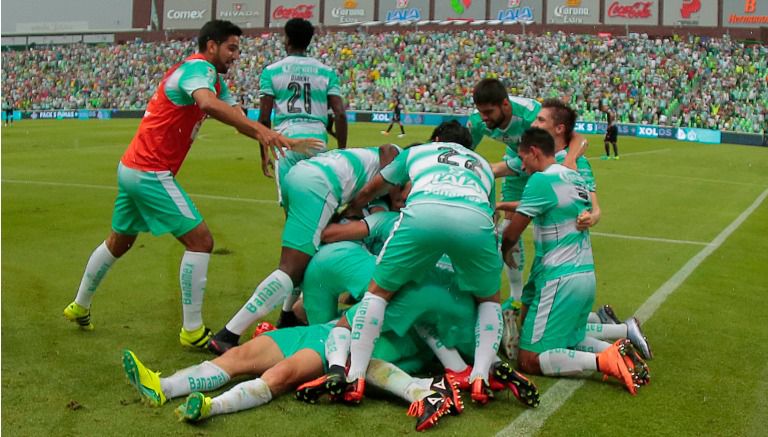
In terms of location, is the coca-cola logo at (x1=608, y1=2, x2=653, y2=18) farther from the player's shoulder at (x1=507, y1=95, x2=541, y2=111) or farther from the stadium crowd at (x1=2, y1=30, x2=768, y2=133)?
the player's shoulder at (x1=507, y1=95, x2=541, y2=111)

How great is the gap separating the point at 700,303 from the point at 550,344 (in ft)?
10.9

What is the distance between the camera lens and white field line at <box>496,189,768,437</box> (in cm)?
485

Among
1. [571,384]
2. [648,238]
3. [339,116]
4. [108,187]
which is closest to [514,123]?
[339,116]

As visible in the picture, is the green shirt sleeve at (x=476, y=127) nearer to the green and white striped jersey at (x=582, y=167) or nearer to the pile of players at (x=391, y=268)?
the pile of players at (x=391, y=268)

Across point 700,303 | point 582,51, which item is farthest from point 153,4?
point 700,303

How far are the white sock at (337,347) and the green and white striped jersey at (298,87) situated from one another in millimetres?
3404

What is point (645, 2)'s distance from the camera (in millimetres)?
60188

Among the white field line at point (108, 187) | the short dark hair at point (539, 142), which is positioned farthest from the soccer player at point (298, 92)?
the white field line at point (108, 187)

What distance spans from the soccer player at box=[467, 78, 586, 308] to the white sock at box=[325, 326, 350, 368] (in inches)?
75.2

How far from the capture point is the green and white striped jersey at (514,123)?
757 cm

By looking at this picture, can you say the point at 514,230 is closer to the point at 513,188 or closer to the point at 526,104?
the point at 526,104

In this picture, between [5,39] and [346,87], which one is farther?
[5,39]

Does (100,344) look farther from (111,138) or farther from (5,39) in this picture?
(5,39)

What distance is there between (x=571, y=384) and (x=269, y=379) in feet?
6.87
